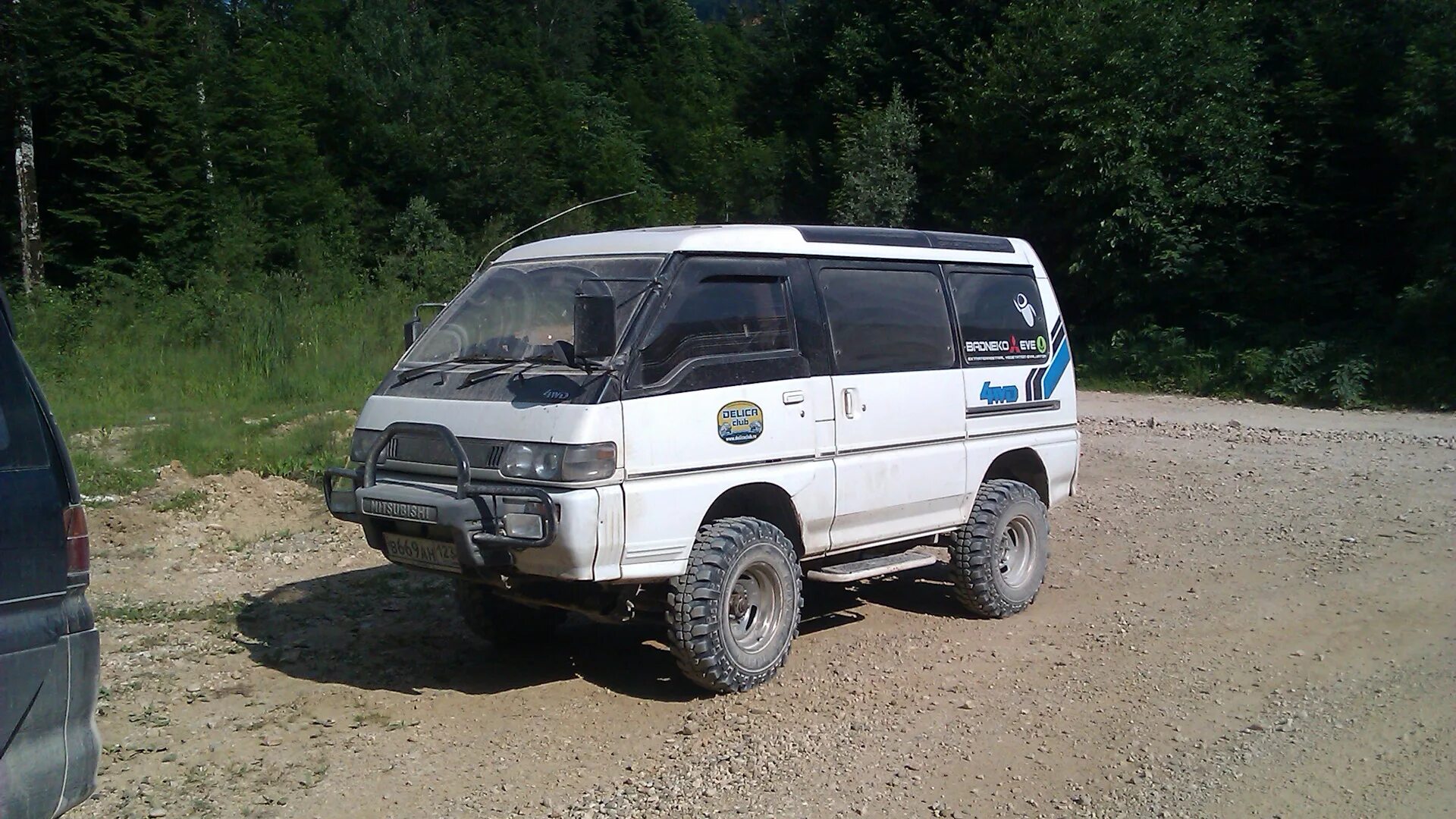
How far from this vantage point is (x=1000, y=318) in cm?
835

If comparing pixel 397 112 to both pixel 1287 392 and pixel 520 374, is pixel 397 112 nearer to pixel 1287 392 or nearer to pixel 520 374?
pixel 1287 392

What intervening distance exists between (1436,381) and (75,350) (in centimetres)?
2036

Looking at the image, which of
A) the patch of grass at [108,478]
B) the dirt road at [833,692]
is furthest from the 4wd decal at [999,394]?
the patch of grass at [108,478]

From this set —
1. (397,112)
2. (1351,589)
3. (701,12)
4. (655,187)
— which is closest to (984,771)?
(1351,589)

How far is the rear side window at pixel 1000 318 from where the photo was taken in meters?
8.06

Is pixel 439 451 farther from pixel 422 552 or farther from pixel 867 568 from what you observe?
pixel 867 568

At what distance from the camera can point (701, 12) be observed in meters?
99.5

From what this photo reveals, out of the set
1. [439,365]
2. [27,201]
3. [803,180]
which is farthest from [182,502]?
[803,180]

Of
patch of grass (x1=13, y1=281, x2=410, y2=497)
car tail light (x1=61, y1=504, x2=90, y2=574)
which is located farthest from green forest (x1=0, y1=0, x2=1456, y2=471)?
car tail light (x1=61, y1=504, x2=90, y2=574)

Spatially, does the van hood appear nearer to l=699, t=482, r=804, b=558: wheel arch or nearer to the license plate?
the license plate

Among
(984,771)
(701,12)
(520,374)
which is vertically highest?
(701,12)

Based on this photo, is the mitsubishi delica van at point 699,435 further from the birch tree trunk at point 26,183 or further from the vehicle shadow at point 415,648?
the birch tree trunk at point 26,183

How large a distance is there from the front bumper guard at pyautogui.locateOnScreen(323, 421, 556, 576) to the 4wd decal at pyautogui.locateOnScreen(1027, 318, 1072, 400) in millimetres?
4003

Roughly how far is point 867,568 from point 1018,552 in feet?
5.42
